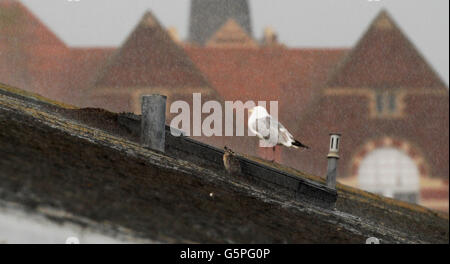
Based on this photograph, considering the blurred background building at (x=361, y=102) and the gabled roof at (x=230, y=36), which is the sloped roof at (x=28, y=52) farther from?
the gabled roof at (x=230, y=36)

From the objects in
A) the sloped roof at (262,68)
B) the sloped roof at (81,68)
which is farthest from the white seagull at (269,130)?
the sloped roof at (262,68)

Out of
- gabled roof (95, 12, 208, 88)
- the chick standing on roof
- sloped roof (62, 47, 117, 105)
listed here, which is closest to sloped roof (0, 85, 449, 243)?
the chick standing on roof

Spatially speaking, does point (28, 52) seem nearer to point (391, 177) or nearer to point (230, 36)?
point (391, 177)

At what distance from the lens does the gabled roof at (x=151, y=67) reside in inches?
1608

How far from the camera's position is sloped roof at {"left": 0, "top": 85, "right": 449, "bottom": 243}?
4250 mm

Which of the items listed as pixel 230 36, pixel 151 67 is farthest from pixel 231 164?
pixel 230 36

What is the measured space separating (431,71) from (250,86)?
9.58m

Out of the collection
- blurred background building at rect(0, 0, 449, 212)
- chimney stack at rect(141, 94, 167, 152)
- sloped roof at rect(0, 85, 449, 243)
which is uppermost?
blurred background building at rect(0, 0, 449, 212)

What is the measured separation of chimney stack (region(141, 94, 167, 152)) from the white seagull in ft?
21.6

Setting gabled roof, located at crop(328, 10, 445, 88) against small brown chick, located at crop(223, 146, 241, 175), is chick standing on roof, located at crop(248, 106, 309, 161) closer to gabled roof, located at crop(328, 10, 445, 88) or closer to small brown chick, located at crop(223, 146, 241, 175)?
small brown chick, located at crop(223, 146, 241, 175)

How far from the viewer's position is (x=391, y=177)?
40.3 m

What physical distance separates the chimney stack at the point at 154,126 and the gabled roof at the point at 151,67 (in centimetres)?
3216

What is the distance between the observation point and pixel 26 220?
3.68 metres
